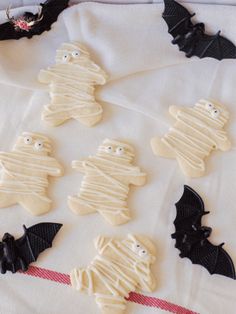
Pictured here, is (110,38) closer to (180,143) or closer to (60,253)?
(180,143)

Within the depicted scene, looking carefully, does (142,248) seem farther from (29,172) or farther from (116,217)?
(29,172)

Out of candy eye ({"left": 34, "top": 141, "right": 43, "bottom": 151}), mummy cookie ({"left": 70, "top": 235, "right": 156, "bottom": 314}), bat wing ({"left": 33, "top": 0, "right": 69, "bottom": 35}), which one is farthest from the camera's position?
bat wing ({"left": 33, "top": 0, "right": 69, "bottom": 35})

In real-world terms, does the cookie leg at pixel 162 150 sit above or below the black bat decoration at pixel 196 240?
above

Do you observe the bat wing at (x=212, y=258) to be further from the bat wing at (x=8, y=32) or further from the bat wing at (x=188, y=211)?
the bat wing at (x=8, y=32)


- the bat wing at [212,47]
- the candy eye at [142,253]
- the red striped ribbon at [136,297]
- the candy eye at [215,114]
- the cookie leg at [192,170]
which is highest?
the bat wing at [212,47]

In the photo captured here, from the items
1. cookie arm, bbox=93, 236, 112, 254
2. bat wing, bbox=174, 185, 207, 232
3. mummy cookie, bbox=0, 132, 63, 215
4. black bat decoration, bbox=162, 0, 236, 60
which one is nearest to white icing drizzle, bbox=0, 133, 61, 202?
mummy cookie, bbox=0, 132, 63, 215

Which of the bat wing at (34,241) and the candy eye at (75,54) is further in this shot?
the candy eye at (75,54)

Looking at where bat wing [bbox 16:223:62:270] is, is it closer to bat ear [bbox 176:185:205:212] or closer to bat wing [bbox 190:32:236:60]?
bat ear [bbox 176:185:205:212]

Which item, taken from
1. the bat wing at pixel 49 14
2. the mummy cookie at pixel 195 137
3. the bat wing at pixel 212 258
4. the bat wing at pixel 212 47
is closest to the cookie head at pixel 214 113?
the mummy cookie at pixel 195 137

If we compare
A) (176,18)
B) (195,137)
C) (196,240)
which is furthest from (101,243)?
(176,18)
